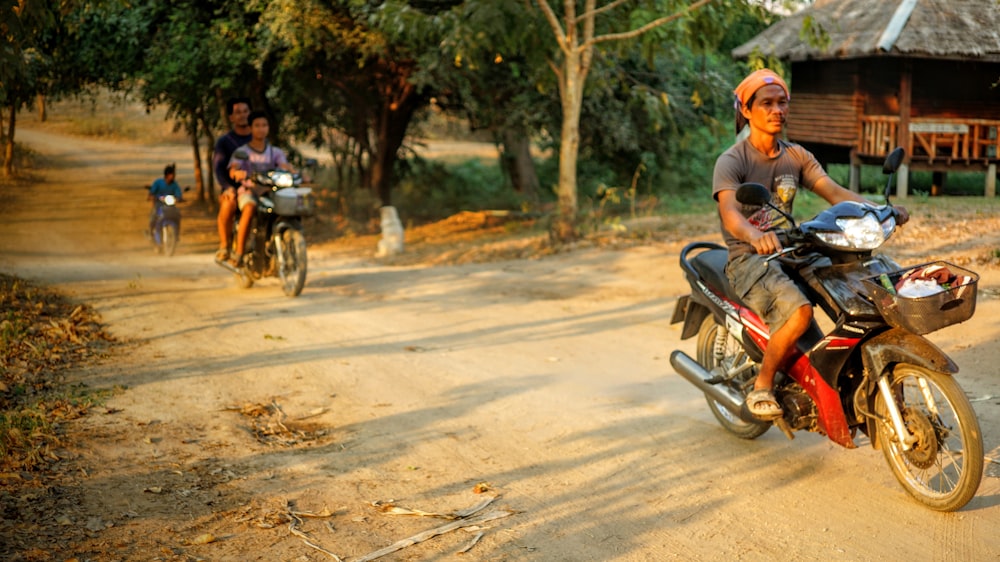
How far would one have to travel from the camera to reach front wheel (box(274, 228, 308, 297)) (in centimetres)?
1034

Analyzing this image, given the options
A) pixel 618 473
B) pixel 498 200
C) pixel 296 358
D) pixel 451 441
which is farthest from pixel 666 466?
pixel 498 200

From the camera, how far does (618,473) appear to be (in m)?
4.90

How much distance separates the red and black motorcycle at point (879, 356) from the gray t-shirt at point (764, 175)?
35cm

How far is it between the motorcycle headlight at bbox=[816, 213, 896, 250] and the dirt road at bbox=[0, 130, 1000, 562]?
1169 millimetres

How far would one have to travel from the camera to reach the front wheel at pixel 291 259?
10.3m

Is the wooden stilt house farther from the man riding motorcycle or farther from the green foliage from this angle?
the man riding motorcycle

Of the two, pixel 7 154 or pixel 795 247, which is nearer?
pixel 795 247

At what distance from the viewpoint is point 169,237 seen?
18.0 m

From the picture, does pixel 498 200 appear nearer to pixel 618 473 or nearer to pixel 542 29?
pixel 542 29

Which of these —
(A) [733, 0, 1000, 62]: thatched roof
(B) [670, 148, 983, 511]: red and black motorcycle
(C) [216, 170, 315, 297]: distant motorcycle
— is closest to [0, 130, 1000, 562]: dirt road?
(B) [670, 148, 983, 511]: red and black motorcycle

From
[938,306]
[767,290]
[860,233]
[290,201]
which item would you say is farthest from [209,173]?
[938,306]

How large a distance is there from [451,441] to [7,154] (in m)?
29.3

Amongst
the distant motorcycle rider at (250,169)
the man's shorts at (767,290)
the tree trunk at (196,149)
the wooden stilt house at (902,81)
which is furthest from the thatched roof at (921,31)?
the tree trunk at (196,149)

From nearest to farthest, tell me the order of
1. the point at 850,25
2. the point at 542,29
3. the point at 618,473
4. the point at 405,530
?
the point at 405,530 → the point at 618,473 → the point at 542,29 → the point at 850,25
